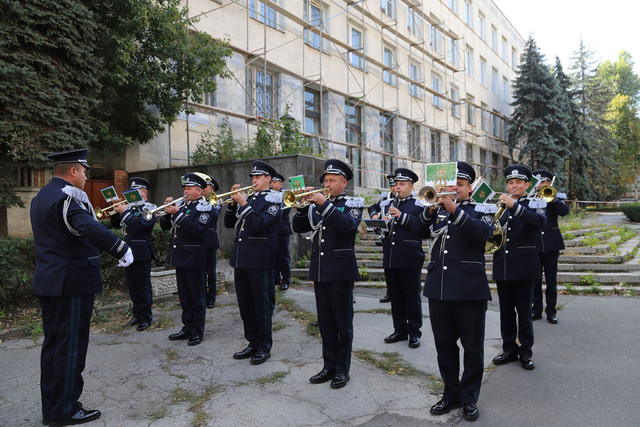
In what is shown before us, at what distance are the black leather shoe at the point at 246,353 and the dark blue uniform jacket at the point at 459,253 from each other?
2.37m

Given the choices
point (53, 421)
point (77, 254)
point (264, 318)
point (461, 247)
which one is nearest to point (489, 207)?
point (461, 247)

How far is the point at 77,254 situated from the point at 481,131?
33279mm

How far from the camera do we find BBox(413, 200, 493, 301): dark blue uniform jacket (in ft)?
12.2

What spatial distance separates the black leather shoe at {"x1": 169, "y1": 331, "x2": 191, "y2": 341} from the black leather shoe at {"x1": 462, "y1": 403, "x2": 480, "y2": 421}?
12.4 feet

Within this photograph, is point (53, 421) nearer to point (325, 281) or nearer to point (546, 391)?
point (325, 281)

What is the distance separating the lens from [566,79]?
31672 mm

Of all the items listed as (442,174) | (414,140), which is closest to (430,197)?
(442,174)

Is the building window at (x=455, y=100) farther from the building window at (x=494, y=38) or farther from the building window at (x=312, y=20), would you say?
the building window at (x=312, y=20)

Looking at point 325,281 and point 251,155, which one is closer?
point 325,281

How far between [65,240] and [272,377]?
2.36 m

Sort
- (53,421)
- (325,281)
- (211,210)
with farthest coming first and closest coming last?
(211,210), (325,281), (53,421)

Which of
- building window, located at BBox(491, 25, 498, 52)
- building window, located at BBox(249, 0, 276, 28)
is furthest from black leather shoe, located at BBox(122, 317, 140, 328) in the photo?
Result: building window, located at BBox(491, 25, 498, 52)

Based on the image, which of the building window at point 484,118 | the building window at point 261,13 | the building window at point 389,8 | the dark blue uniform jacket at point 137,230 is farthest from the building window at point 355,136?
the building window at point 484,118

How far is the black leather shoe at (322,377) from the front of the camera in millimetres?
4500
